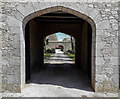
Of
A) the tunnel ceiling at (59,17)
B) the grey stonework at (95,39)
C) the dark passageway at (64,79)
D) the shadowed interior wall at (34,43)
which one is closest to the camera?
the grey stonework at (95,39)

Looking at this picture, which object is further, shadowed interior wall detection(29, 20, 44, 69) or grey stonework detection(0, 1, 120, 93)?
shadowed interior wall detection(29, 20, 44, 69)

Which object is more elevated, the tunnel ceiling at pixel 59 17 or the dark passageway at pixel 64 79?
the tunnel ceiling at pixel 59 17

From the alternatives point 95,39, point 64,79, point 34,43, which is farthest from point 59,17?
point 64,79

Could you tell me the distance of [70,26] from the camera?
6402 mm

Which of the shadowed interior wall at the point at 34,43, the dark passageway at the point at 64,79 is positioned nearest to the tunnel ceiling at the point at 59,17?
the shadowed interior wall at the point at 34,43

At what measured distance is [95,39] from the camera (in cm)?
283

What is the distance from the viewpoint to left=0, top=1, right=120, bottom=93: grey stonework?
9.01 feet

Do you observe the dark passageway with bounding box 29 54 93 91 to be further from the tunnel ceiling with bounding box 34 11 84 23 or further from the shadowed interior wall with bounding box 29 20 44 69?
the tunnel ceiling with bounding box 34 11 84 23

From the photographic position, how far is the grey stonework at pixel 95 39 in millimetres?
2746

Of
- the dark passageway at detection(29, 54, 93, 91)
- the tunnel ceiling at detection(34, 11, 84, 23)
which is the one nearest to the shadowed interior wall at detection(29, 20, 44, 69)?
the tunnel ceiling at detection(34, 11, 84, 23)

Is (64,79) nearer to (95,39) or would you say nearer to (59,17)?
(95,39)

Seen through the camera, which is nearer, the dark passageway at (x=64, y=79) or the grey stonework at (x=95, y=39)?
the grey stonework at (x=95, y=39)

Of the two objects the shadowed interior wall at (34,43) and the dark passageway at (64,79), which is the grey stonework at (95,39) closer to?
the dark passageway at (64,79)

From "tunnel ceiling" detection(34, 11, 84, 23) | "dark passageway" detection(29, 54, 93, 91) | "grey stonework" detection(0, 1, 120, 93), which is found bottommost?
"dark passageway" detection(29, 54, 93, 91)
